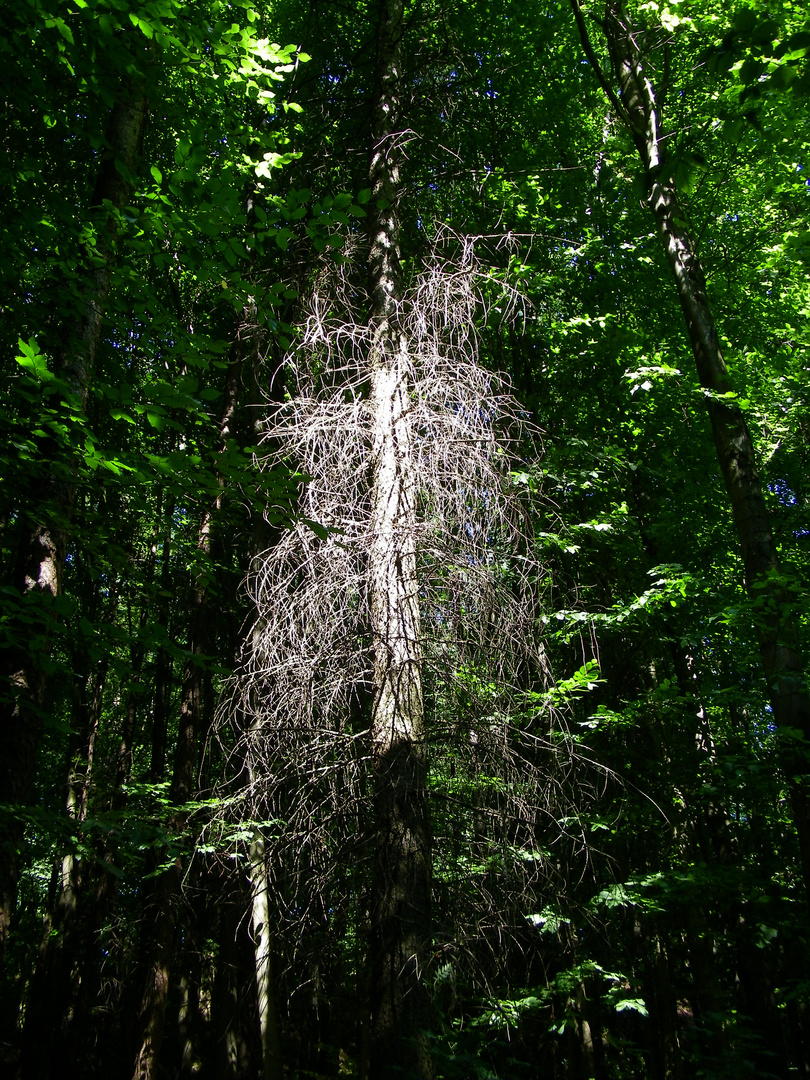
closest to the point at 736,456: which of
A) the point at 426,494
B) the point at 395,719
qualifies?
the point at 426,494

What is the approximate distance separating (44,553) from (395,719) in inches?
82.3

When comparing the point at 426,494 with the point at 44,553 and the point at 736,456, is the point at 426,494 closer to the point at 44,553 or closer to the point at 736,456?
the point at 44,553

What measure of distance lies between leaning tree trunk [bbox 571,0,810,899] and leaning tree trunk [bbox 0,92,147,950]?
3.13 meters

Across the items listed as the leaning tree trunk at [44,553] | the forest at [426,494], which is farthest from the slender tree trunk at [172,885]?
the leaning tree trunk at [44,553]

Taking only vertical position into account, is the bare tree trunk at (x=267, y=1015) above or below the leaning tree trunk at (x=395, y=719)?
below

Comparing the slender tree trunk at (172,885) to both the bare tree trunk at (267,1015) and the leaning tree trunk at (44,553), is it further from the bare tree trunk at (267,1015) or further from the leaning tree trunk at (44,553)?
the leaning tree trunk at (44,553)

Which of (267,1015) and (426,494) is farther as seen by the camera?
(267,1015)

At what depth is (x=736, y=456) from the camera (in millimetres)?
5535

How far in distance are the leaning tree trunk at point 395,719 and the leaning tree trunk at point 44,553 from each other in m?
1.60

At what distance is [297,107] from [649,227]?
601 cm

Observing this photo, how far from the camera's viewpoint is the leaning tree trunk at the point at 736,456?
477 centimetres

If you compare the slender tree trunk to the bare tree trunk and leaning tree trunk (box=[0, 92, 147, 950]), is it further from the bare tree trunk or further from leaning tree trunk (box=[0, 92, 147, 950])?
leaning tree trunk (box=[0, 92, 147, 950])

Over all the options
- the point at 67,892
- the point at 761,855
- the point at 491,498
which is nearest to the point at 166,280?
the point at 491,498

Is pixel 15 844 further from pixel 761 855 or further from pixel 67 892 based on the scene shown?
pixel 67 892
